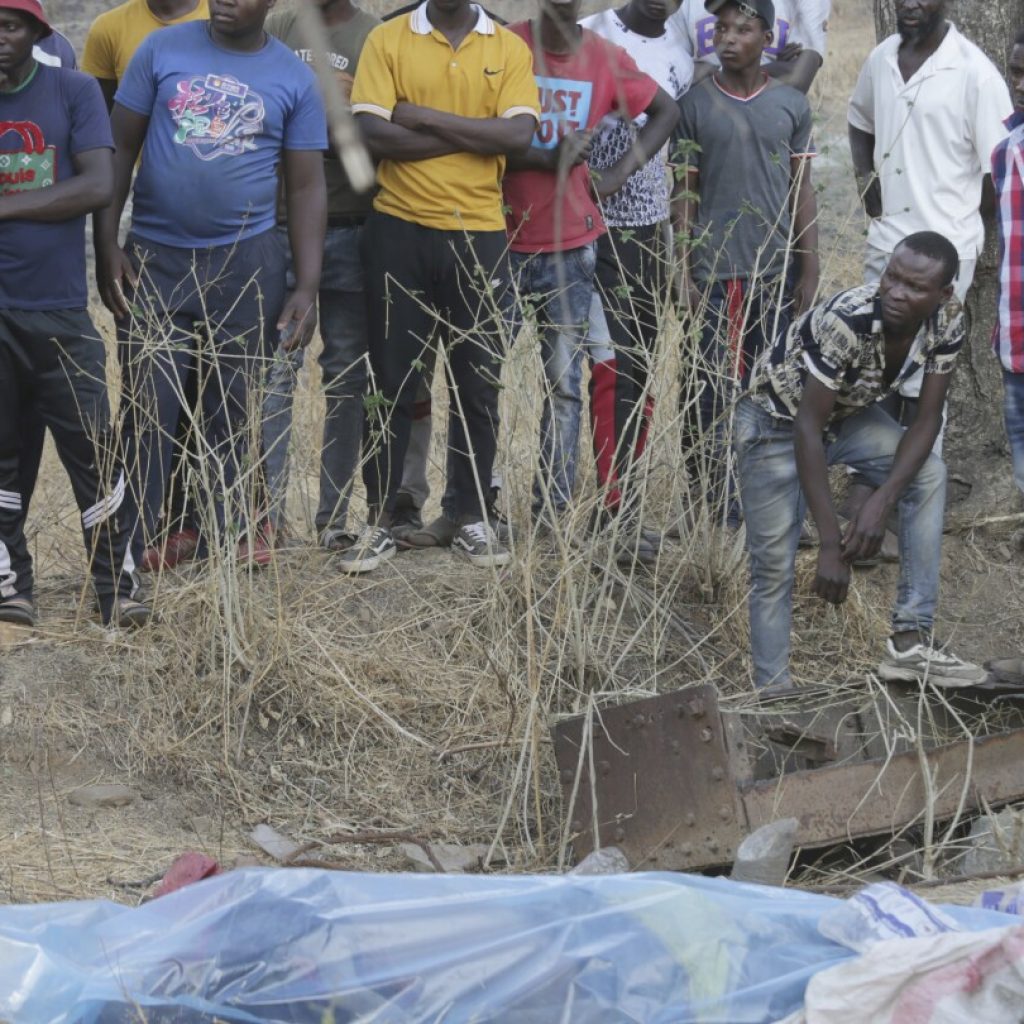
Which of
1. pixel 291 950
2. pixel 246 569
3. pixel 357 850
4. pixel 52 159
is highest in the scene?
pixel 52 159

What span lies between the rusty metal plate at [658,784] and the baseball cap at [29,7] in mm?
2641

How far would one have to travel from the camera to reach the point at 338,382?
5.79 m

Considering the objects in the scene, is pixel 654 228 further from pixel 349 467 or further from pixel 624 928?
pixel 624 928

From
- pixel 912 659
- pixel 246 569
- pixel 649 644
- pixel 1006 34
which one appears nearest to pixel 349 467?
pixel 246 569

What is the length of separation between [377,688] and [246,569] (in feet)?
1.96

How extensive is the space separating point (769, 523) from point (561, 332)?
0.99m

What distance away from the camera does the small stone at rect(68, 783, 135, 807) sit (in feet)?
15.8

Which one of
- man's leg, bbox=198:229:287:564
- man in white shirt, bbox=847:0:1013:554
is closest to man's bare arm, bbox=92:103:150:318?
man's leg, bbox=198:229:287:564

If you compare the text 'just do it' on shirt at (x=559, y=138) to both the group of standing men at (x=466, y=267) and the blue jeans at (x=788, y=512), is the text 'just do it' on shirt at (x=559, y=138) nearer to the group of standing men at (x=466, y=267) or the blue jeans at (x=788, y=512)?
the group of standing men at (x=466, y=267)

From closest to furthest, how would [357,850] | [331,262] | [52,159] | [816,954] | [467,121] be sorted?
[816,954]
[357,850]
[52,159]
[467,121]
[331,262]

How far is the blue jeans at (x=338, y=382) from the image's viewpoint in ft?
18.8

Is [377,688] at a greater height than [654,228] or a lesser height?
lesser

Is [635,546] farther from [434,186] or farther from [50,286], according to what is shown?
[50,286]

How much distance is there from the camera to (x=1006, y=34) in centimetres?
654
